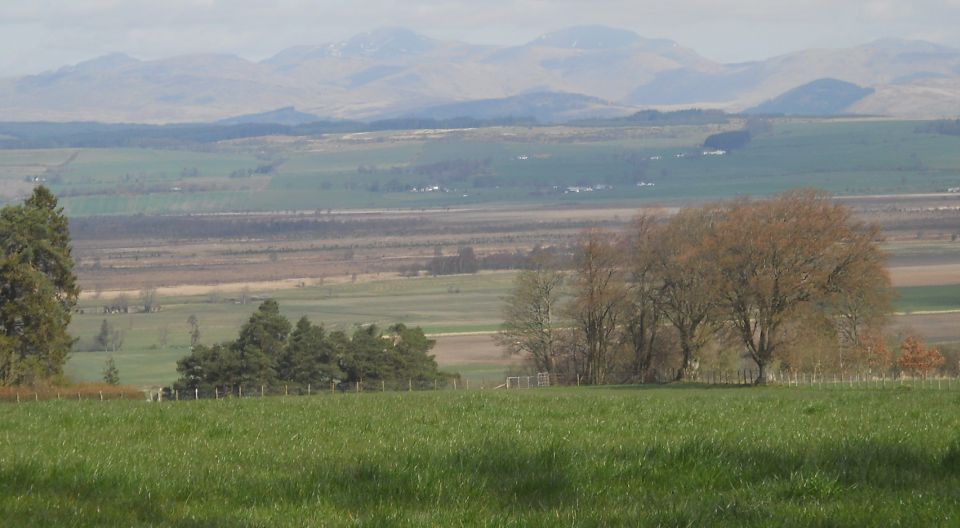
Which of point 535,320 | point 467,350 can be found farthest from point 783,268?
point 467,350

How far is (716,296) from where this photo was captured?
62.9 m

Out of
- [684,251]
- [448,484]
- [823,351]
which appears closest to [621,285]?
[684,251]

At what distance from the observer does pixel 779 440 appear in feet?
46.2

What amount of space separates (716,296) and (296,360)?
854 inches

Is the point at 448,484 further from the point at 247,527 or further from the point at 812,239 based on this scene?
the point at 812,239

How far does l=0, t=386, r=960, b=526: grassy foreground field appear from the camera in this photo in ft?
32.5

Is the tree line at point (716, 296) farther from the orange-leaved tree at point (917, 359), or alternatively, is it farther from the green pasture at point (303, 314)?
the green pasture at point (303, 314)

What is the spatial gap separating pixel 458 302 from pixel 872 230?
73.9 m

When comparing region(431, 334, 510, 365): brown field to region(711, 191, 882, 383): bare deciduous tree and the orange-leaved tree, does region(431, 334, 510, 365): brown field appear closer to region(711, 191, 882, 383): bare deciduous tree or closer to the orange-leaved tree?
the orange-leaved tree

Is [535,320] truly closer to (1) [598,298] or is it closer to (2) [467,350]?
(1) [598,298]

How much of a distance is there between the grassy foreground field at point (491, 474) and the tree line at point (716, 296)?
4505cm

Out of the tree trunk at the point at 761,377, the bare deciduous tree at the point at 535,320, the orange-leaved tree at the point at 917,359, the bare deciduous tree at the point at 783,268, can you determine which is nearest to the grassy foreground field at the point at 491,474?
the tree trunk at the point at 761,377

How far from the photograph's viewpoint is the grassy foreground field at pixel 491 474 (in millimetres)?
9898

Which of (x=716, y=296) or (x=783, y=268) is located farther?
(x=716, y=296)
